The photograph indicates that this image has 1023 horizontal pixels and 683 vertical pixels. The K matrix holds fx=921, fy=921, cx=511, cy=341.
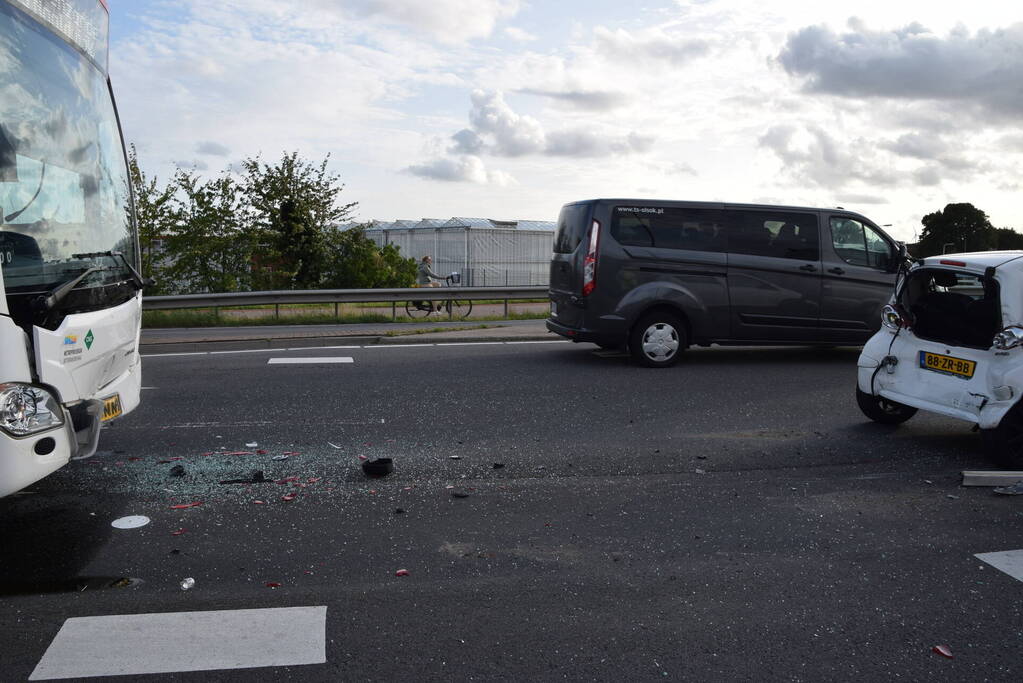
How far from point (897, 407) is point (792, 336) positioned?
358 cm

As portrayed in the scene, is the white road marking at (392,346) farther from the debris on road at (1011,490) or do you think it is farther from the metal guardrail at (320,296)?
the debris on road at (1011,490)

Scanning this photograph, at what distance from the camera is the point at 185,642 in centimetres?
357

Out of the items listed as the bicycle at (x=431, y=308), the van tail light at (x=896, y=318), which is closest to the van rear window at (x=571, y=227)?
the van tail light at (x=896, y=318)

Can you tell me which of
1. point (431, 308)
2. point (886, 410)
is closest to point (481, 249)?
point (431, 308)

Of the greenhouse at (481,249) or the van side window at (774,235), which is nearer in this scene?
the van side window at (774,235)

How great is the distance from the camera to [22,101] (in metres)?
4.42

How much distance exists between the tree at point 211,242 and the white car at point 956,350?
58.4 feet

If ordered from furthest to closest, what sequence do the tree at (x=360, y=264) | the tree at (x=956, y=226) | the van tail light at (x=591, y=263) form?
the tree at (x=360, y=264)
the tree at (x=956, y=226)
the van tail light at (x=591, y=263)

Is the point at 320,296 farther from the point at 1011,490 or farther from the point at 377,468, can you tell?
the point at 1011,490

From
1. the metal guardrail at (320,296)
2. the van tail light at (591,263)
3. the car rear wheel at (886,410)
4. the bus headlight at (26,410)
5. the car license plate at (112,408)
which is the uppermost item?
the van tail light at (591,263)

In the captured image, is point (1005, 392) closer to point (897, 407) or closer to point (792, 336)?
point (897, 407)

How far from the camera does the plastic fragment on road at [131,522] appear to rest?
4973 millimetres

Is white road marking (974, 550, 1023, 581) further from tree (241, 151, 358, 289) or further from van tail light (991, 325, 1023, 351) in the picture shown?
tree (241, 151, 358, 289)

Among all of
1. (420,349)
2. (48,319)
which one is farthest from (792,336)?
(48,319)
